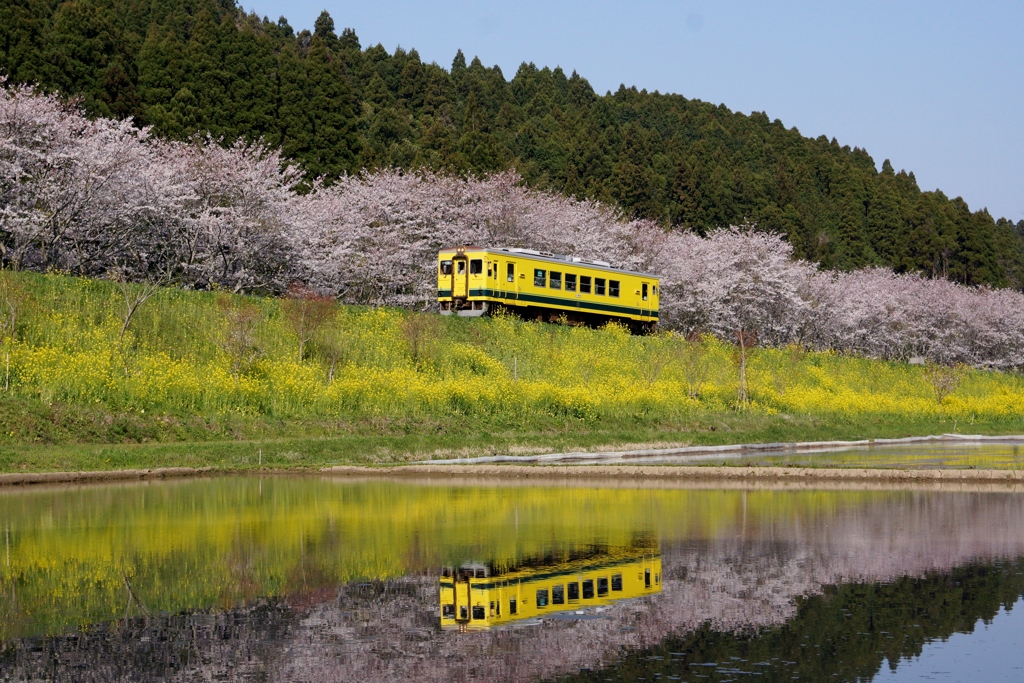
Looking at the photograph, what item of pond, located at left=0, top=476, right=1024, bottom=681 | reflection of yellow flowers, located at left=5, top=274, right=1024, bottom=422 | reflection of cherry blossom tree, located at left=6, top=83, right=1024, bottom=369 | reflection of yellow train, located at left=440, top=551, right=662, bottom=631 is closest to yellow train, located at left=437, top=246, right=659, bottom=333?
reflection of yellow flowers, located at left=5, top=274, right=1024, bottom=422

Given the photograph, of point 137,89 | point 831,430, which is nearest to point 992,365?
point 831,430

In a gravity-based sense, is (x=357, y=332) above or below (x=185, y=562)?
above

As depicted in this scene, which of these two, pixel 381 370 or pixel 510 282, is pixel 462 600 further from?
pixel 510 282

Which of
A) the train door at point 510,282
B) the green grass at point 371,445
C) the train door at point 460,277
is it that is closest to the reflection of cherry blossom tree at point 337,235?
the train door at point 460,277

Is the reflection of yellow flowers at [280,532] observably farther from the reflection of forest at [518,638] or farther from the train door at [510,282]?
the train door at [510,282]

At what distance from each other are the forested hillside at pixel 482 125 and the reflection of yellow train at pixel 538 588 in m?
44.6

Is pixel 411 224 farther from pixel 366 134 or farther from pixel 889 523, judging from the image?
pixel 889 523

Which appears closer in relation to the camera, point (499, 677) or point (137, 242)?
point (499, 677)

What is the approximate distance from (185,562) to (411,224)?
42406mm

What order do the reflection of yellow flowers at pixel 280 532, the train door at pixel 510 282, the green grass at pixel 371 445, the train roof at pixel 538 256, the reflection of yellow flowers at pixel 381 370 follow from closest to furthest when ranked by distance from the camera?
the reflection of yellow flowers at pixel 280 532 → the green grass at pixel 371 445 → the reflection of yellow flowers at pixel 381 370 → the train roof at pixel 538 256 → the train door at pixel 510 282

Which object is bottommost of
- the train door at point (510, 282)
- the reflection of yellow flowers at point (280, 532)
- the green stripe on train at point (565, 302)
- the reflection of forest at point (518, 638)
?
the reflection of forest at point (518, 638)

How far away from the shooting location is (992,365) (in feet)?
300

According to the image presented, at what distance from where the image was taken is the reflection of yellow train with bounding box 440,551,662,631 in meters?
9.55

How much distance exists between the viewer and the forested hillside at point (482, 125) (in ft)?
209
